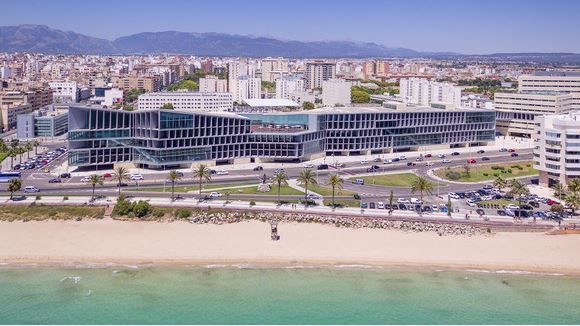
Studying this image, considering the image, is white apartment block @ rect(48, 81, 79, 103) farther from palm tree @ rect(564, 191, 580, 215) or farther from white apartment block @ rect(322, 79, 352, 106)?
palm tree @ rect(564, 191, 580, 215)

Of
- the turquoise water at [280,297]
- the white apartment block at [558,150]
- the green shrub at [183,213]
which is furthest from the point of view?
the white apartment block at [558,150]

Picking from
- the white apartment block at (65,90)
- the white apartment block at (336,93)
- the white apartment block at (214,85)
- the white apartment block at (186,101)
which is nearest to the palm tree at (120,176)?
the white apartment block at (186,101)

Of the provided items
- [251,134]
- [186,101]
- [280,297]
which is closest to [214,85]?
[186,101]

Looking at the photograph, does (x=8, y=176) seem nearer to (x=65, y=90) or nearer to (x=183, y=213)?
(x=183, y=213)

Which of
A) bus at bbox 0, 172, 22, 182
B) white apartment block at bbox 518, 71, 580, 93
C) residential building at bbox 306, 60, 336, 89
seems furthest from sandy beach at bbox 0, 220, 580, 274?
residential building at bbox 306, 60, 336, 89

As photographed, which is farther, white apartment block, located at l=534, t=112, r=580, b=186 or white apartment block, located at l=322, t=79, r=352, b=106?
white apartment block, located at l=322, t=79, r=352, b=106

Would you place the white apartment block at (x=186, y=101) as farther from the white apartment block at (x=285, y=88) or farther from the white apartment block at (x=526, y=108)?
the white apartment block at (x=526, y=108)

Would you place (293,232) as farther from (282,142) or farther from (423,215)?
(282,142)
